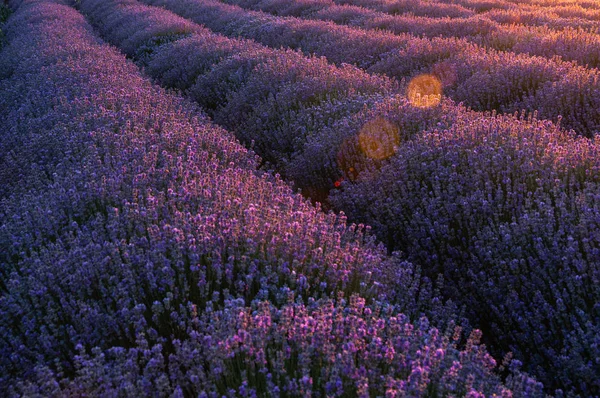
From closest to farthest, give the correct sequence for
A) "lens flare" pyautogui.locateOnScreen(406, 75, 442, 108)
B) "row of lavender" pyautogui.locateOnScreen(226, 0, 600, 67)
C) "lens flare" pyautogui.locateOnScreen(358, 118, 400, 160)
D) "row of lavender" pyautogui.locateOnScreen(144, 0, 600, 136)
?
"lens flare" pyautogui.locateOnScreen(358, 118, 400, 160) < "row of lavender" pyautogui.locateOnScreen(144, 0, 600, 136) < "lens flare" pyautogui.locateOnScreen(406, 75, 442, 108) < "row of lavender" pyautogui.locateOnScreen(226, 0, 600, 67)

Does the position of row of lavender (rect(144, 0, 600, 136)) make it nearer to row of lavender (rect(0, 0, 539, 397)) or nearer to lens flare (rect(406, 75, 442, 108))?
lens flare (rect(406, 75, 442, 108))

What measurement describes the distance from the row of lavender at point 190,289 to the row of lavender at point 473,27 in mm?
4155

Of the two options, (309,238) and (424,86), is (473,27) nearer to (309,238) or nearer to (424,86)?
(424,86)

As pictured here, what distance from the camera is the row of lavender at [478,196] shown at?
2332 millimetres

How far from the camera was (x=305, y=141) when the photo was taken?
4.53 meters

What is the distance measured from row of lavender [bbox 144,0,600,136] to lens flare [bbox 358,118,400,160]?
1.40 m

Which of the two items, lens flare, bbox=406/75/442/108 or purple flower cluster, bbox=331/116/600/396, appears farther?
lens flare, bbox=406/75/442/108

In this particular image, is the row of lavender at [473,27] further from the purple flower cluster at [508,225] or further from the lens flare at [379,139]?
the purple flower cluster at [508,225]

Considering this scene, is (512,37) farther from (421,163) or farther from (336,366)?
(336,366)

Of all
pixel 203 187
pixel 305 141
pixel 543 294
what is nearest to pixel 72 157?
pixel 203 187

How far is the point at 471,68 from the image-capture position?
18.1ft

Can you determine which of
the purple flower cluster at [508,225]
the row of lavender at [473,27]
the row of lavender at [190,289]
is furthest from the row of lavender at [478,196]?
the row of lavender at [473,27]

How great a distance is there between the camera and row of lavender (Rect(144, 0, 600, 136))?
176 inches

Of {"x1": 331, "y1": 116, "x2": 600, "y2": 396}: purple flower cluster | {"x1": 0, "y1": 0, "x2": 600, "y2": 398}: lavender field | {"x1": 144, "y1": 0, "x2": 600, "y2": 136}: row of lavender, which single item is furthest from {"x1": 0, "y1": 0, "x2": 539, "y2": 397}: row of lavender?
{"x1": 144, "y1": 0, "x2": 600, "y2": 136}: row of lavender
